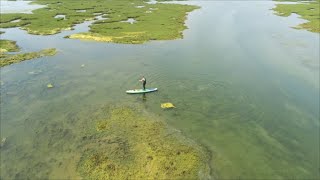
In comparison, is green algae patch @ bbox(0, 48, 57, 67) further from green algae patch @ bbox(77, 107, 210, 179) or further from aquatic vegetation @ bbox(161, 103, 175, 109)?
aquatic vegetation @ bbox(161, 103, 175, 109)

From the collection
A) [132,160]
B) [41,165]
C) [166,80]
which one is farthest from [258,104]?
[41,165]

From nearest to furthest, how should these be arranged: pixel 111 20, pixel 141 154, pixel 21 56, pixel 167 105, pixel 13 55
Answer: pixel 141 154 → pixel 167 105 → pixel 21 56 → pixel 13 55 → pixel 111 20

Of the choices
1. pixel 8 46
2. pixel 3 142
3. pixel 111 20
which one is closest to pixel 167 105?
pixel 3 142

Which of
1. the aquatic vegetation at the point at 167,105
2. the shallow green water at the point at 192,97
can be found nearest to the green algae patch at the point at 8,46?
the shallow green water at the point at 192,97

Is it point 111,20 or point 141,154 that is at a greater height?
point 111,20

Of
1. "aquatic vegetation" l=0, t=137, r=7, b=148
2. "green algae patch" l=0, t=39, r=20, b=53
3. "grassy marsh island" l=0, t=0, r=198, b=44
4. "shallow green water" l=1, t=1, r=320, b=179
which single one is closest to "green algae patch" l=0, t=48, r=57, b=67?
"shallow green water" l=1, t=1, r=320, b=179

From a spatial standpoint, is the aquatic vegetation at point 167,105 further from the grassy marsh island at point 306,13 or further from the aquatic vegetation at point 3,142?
the grassy marsh island at point 306,13

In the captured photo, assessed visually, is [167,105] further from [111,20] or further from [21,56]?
[111,20]
